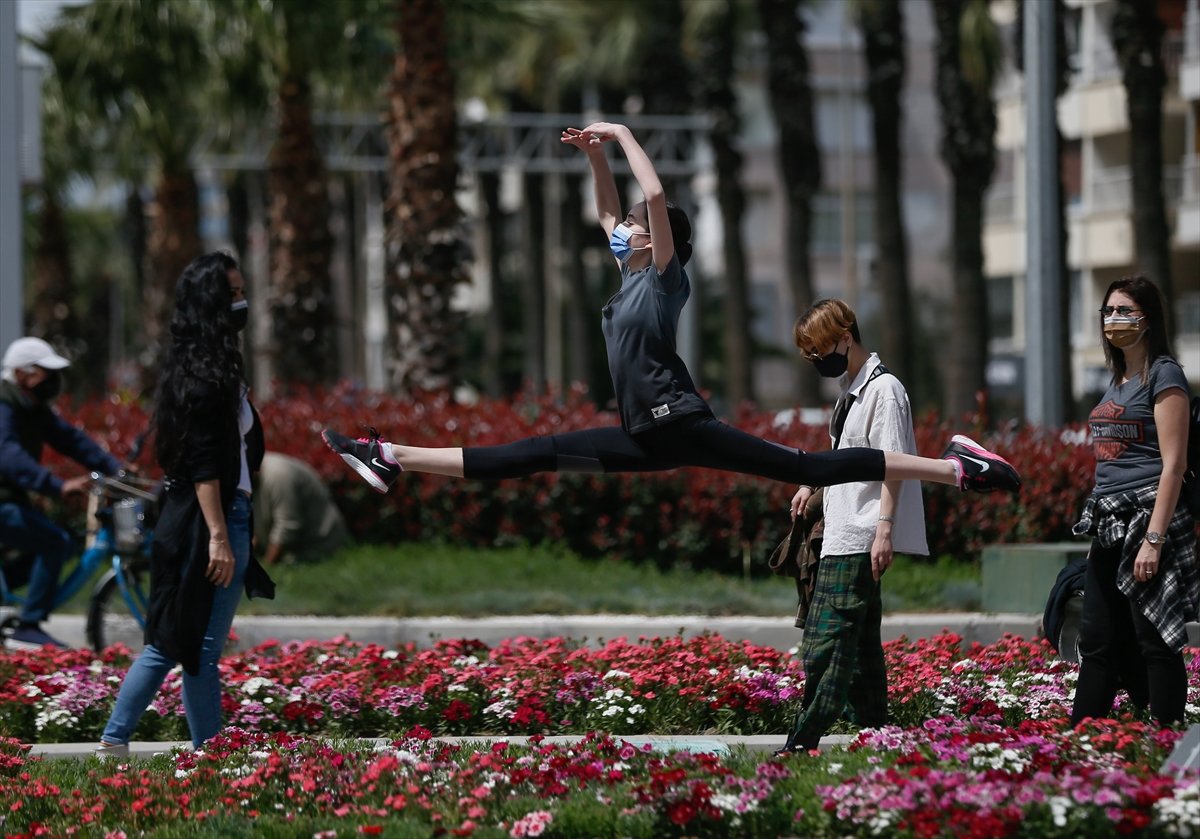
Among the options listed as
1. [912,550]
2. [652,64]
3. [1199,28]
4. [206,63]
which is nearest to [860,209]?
[1199,28]

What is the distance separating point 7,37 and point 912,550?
863cm

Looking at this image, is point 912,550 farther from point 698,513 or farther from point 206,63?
point 206,63

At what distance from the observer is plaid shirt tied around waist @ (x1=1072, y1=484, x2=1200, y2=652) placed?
20.6 ft

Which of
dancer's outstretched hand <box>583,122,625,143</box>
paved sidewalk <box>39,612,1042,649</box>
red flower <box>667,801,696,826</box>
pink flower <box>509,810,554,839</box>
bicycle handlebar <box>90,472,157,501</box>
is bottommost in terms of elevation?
paved sidewalk <box>39,612,1042,649</box>

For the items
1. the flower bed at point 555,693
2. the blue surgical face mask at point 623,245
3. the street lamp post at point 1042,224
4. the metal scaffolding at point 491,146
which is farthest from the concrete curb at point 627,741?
the metal scaffolding at point 491,146

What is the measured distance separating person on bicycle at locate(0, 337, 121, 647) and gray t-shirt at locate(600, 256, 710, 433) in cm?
415

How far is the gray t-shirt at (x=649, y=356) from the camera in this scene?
20.3 ft

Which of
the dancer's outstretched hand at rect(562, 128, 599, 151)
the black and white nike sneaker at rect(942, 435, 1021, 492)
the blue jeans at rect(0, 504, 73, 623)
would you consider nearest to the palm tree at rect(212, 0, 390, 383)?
the blue jeans at rect(0, 504, 73, 623)

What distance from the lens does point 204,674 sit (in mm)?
6887

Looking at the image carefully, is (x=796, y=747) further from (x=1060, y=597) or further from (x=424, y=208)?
(x=424, y=208)

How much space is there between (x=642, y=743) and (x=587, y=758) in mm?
993

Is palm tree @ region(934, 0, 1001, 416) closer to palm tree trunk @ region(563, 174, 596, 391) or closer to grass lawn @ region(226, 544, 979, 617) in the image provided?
grass lawn @ region(226, 544, 979, 617)

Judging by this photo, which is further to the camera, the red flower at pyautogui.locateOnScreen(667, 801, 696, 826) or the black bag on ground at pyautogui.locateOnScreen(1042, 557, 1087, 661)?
the black bag on ground at pyautogui.locateOnScreen(1042, 557, 1087, 661)

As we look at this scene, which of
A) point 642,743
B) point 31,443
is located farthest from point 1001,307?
point 642,743
